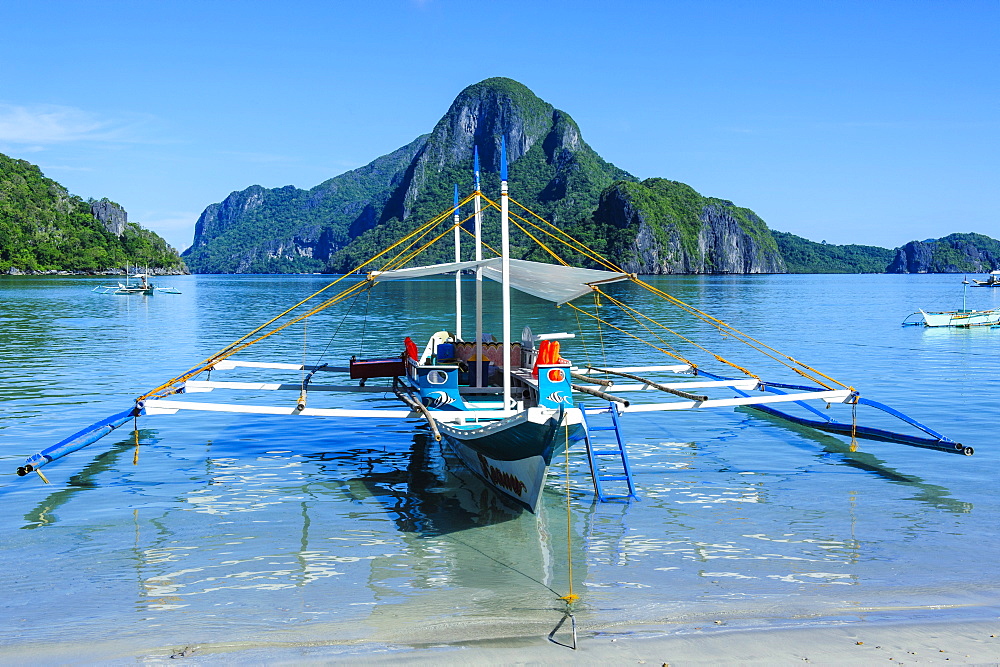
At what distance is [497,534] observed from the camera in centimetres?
941

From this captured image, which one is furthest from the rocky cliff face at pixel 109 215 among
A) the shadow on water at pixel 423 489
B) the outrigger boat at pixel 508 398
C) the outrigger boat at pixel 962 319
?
the shadow on water at pixel 423 489

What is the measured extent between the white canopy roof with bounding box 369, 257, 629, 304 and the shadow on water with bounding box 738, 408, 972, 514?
5.62 metres

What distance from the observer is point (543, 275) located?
12.6 m

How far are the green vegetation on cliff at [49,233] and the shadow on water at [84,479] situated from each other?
6032 inches

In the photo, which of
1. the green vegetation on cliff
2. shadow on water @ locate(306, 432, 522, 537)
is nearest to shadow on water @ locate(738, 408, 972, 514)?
shadow on water @ locate(306, 432, 522, 537)

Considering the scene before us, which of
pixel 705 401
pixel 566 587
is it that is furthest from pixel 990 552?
pixel 566 587

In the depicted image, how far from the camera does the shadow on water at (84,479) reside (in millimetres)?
9969

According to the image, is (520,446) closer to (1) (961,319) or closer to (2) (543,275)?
(2) (543,275)

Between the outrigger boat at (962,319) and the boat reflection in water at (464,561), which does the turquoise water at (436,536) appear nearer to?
the boat reflection in water at (464,561)

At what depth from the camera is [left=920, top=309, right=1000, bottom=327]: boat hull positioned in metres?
43.0

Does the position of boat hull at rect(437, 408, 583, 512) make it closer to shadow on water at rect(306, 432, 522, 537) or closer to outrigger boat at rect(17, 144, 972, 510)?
outrigger boat at rect(17, 144, 972, 510)

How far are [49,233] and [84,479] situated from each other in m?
177

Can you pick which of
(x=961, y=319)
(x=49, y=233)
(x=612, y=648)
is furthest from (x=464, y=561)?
(x=49, y=233)

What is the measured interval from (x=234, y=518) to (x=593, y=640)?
572 centimetres
